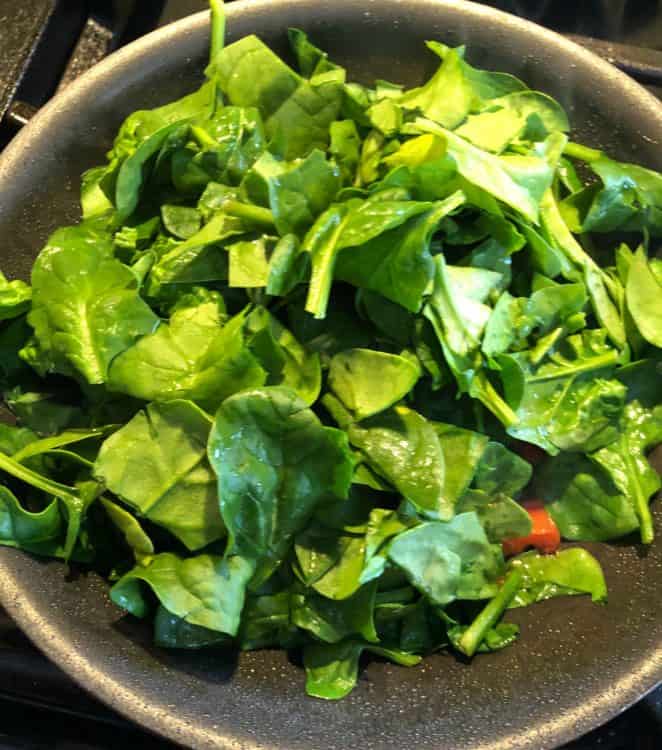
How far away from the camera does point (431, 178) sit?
2.51 ft

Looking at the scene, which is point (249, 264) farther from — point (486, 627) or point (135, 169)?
point (486, 627)

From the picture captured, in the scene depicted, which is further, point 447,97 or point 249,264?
point 447,97

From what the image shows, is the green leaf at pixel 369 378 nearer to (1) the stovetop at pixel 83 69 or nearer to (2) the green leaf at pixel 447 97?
(2) the green leaf at pixel 447 97

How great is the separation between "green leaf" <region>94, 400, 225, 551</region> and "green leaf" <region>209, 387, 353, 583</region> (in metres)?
0.04

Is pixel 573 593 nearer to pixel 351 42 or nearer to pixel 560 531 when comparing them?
pixel 560 531

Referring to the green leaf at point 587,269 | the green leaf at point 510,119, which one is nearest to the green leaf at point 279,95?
the green leaf at point 510,119

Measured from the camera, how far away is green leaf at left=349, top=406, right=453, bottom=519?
74 cm

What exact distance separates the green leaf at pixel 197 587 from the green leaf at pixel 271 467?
0.08ft

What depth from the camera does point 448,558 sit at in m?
0.79

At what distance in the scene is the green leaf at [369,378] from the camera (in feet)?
2.48

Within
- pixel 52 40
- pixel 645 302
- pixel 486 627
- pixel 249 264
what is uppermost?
pixel 52 40

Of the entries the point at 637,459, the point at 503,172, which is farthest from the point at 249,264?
the point at 637,459

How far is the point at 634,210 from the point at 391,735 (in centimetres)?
62

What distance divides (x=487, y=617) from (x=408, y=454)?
215mm
